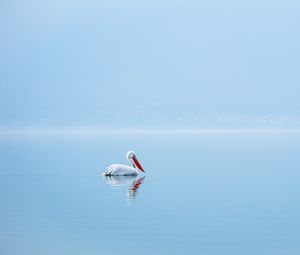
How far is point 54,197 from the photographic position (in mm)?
21781

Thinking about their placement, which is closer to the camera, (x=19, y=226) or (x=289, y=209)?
(x=19, y=226)

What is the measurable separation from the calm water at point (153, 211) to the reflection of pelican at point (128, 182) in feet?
0.11

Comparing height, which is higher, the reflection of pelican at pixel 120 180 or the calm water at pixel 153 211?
the reflection of pelican at pixel 120 180

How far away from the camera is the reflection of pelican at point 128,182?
76.2 ft

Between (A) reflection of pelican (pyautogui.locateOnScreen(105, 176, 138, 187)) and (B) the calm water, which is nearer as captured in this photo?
(B) the calm water

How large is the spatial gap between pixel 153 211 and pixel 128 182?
7.01 meters

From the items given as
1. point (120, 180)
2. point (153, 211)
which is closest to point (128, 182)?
point (120, 180)

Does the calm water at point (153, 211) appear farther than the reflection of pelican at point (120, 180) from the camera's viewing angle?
No

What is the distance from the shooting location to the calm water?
48.3 feet

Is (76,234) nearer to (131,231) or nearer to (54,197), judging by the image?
(131,231)

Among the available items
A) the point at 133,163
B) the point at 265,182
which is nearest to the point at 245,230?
the point at 265,182

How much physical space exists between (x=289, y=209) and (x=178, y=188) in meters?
5.29

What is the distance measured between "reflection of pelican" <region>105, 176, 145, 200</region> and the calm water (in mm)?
33

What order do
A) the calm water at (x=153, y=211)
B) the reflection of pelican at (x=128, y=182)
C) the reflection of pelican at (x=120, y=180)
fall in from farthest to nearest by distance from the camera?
the reflection of pelican at (x=120, y=180)
the reflection of pelican at (x=128, y=182)
the calm water at (x=153, y=211)
